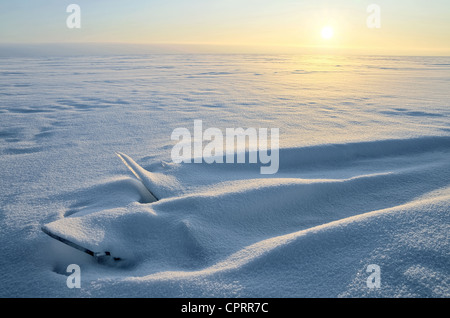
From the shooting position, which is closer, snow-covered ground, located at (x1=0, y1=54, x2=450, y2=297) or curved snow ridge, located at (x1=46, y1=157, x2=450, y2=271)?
snow-covered ground, located at (x1=0, y1=54, x2=450, y2=297)

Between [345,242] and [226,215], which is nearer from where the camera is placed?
[345,242]

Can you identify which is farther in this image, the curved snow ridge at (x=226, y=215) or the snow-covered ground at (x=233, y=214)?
the curved snow ridge at (x=226, y=215)

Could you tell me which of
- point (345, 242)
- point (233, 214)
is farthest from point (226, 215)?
point (345, 242)

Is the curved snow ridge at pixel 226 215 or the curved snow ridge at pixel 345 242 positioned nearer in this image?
the curved snow ridge at pixel 345 242

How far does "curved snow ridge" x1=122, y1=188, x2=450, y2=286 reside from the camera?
3.23ft

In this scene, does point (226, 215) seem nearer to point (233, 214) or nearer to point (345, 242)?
point (233, 214)

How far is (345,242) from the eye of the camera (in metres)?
1.06

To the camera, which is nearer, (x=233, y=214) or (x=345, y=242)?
(x=345, y=242)

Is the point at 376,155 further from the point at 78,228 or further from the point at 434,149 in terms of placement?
the point at 78,228

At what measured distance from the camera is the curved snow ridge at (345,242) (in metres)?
0.98

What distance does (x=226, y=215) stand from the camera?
1359mm

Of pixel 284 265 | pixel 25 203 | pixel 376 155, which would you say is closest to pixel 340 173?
pixel 376 155

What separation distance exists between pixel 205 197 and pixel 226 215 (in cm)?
16

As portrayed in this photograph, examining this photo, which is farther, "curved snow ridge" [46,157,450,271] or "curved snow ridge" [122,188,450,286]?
"curved snow ridge" [46,157,450,271]
